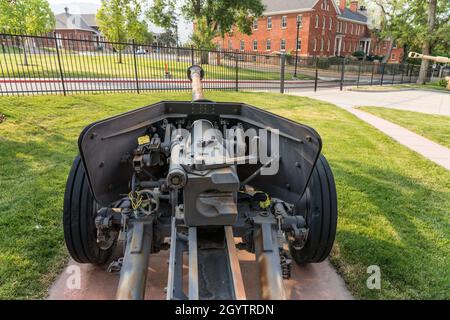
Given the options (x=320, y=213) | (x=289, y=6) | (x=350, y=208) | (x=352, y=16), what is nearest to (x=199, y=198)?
(x=320, y=213)

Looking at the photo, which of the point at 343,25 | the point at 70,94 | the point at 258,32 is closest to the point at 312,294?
the point at 70,94

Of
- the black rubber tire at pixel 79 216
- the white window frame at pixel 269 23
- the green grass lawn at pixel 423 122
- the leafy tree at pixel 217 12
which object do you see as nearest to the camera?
the black rubber tire at pixel 79 216

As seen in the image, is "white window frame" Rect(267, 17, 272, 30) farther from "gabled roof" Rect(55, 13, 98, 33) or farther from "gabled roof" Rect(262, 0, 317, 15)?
"gabled roof" Rect(55, 13, 98, 33)

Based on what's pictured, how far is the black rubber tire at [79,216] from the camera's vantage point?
104 inches

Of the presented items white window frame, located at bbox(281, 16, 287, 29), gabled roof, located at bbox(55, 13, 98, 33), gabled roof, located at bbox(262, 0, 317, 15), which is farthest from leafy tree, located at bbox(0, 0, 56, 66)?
gabled roof, located at bbox(55, 13, 98, 33)

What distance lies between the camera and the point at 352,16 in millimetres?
57188

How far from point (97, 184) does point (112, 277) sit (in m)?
0.90

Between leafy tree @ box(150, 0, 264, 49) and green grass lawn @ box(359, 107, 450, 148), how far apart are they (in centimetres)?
2081

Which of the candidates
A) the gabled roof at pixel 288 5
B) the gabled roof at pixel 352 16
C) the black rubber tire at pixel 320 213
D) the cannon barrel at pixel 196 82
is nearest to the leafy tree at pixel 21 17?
the cannon barrel at pixel 196 82

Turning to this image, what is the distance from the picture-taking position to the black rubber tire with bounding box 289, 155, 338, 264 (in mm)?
2717

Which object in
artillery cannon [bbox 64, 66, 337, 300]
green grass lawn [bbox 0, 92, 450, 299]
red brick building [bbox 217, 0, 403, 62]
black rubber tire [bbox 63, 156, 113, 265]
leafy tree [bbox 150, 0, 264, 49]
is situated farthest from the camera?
red brick building [bbox 217, 0, 403, 62]

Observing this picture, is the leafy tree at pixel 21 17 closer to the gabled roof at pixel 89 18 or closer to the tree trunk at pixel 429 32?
the tree trunk at pixel 429 32

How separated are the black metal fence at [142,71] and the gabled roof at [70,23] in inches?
2393
